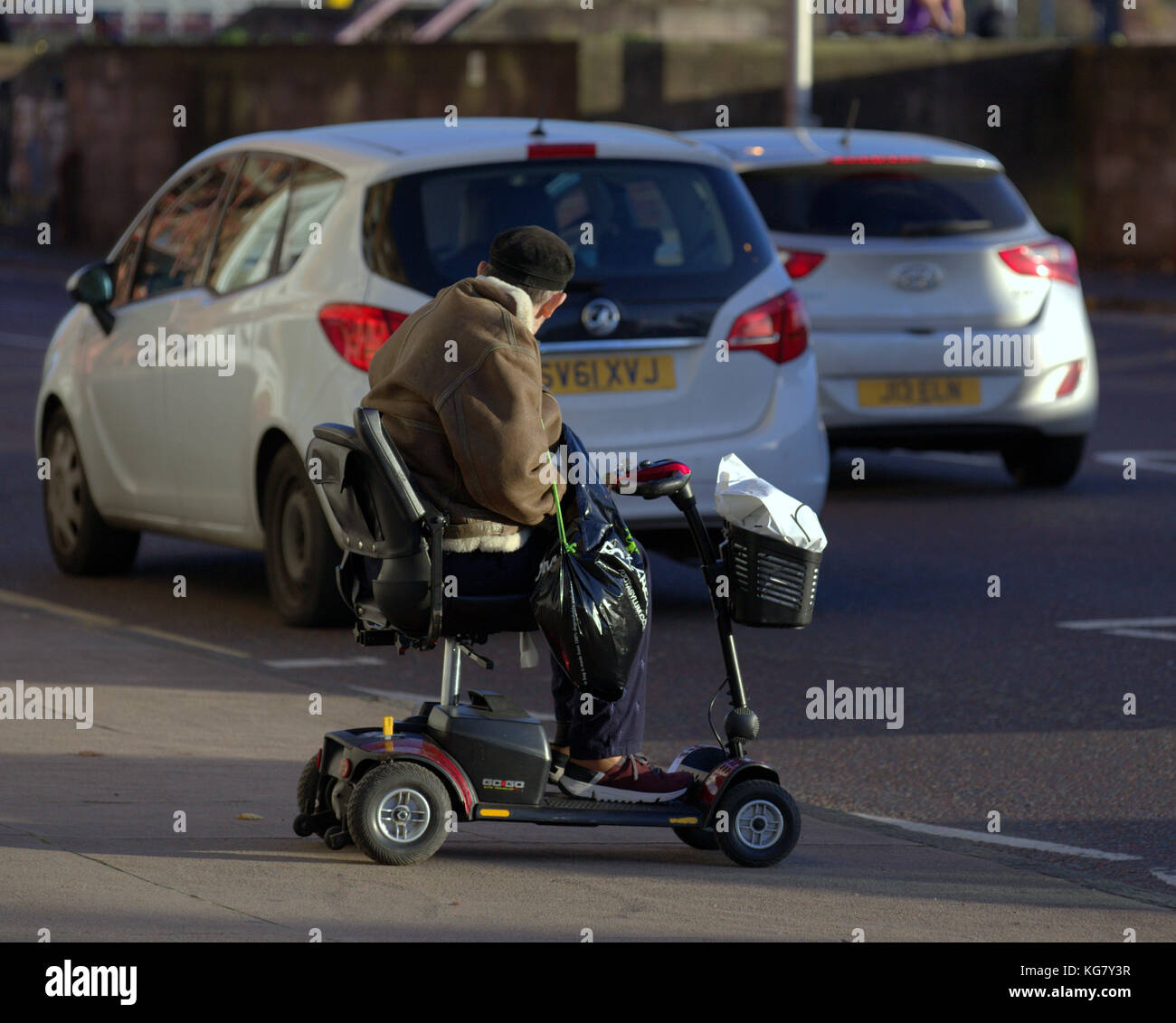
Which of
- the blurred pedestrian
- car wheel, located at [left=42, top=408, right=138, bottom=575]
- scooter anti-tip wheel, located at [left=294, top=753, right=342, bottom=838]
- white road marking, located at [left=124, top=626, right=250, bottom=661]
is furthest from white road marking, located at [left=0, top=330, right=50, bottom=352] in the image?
scooter anti-tip wheel, located at [left=294, top=753, right=342, bottom=838]

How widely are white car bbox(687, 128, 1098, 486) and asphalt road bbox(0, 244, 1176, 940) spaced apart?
18.4 inches

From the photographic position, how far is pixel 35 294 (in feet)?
92.1

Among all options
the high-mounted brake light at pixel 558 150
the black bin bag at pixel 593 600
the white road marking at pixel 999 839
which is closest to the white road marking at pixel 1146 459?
the high-mounted brake light at pixel 558 150

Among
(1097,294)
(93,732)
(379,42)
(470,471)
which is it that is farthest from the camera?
(379,42)

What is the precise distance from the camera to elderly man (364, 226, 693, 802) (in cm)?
562

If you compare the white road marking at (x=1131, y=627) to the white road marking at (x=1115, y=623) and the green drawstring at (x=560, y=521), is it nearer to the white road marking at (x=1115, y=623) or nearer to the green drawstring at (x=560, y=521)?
the white road marking at (x=1115, y=623)

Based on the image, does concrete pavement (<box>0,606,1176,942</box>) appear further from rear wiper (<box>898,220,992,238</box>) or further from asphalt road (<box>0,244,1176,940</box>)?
rear wiper (<box>898,220,992,238</box>)

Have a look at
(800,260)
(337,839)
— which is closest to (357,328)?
(337,839)

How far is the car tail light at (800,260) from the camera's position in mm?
12391

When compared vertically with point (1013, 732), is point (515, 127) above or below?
above

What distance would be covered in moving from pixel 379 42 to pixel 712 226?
80.8 ft

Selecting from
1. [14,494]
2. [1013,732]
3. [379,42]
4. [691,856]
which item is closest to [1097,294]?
[379,42]

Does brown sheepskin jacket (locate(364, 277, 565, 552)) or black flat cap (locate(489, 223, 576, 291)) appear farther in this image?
black flat cap (locate(489, 223, 576, 291))
